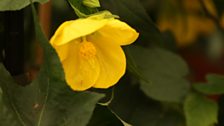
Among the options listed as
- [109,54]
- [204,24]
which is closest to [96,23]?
[109,54]

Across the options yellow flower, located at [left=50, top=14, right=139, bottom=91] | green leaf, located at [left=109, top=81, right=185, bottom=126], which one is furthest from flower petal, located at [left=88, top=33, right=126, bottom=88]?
green leaf, located at [left=109, top=81, right=185, bottom=126]

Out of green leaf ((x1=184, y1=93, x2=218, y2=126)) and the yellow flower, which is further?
green leaf ((x1=184, y1=93, x2=218, y2=126))

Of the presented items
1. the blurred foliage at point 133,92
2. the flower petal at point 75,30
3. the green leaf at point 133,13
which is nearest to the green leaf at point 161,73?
the blurred foliage at point 133,92

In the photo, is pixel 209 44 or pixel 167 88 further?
pixel 209 44

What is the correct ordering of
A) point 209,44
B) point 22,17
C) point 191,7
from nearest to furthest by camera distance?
point 22,17 < point 191,7 < point 209,44

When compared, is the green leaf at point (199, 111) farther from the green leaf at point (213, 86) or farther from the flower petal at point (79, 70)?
the flower petal at point (79, 70)

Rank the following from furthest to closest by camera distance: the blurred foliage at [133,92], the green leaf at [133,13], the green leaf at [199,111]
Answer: the green leaf at [199,111] → the green leaf at [133,13] → the blurred foliage at [133,92]

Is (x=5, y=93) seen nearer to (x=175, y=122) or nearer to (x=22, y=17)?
(x=22, y=17)

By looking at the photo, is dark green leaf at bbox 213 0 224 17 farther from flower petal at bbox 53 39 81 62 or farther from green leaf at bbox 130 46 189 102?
flower petal at bbox 53 39 81 62
